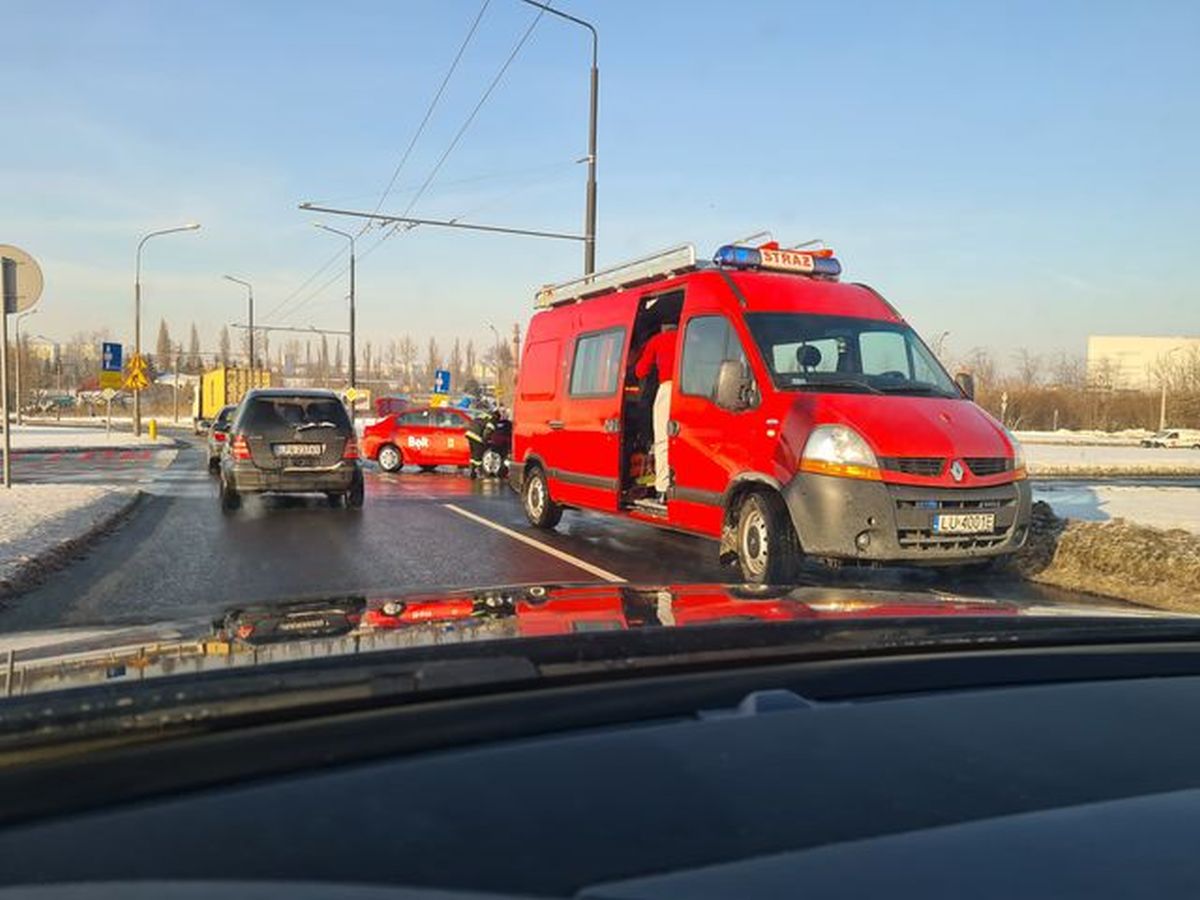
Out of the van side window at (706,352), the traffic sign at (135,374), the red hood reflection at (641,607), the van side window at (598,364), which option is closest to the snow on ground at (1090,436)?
the traffic sign at (135,374)

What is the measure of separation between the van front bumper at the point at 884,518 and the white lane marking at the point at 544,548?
1.49m

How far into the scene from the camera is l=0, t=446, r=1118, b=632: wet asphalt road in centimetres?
721

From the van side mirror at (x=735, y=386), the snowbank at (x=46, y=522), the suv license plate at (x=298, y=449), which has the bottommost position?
the snowbank at (x=46, y=522)

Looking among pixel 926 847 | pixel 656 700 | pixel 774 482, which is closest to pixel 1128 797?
pixel 926 847

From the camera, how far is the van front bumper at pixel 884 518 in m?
6.56

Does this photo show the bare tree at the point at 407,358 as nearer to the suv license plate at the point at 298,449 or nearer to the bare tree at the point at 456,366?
the bare tree at the point at 456,366

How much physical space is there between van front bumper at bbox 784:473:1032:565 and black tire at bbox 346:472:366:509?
26.6 feet

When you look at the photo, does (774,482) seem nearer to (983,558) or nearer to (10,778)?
(983,558)

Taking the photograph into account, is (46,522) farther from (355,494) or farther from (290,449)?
(355,494)

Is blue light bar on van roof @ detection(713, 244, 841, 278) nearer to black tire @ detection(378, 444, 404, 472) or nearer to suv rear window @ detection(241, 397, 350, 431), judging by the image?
suv rear window @ detection(241, 397, 350, 431)

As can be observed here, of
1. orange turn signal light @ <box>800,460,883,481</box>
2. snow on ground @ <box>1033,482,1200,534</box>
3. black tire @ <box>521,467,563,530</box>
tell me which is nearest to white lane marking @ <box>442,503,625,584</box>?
black tire @ <box>521,467,563,530</box>

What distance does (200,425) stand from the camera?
2591 cm

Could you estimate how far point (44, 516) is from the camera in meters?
10.5

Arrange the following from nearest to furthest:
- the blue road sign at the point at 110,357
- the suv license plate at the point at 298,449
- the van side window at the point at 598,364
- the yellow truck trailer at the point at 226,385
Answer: the van side window at the point at 598,364 < the suv license plate at the point at 298,449 < the blue road sign at the point at 110,357 < the yellow truck trailer at the point at 226,385
